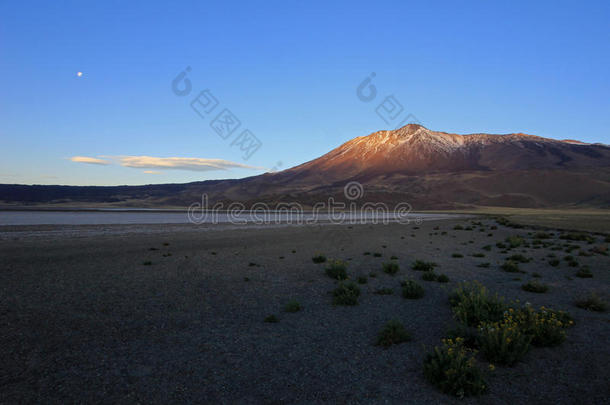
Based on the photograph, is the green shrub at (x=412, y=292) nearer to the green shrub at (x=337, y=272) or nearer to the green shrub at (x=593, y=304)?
the green shrub at (x=337, y=272)

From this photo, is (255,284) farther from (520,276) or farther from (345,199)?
(345,199)

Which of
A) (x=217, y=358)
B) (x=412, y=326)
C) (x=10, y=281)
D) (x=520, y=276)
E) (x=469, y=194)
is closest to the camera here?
(x=217, y=358)

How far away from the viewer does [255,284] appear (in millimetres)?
10805

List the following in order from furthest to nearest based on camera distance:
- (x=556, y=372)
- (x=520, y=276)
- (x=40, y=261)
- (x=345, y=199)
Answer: (x=345, y=199) < (x=40, y=261) < (x=520, y=276) < (x=556, y=372)

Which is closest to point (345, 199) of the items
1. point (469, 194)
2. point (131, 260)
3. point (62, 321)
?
point (469, 194)

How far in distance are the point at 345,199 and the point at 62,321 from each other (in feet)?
339

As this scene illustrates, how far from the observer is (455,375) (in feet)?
15.2

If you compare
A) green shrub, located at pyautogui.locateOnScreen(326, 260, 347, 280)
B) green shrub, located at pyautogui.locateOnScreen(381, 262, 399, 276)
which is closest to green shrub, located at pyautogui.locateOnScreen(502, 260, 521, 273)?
green shrub, located at pyautogui.locateOnScreen(381, 262, 399, 276)

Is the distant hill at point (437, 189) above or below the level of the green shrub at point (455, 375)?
above

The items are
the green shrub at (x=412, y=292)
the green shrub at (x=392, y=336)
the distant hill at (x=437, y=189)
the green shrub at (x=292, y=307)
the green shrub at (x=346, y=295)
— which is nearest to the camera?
the green shrub at (x=392, y=336)

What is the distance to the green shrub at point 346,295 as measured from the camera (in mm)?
8617

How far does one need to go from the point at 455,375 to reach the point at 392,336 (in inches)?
63.5

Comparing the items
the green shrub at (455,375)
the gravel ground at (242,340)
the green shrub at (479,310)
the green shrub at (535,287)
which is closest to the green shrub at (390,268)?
the gravel ground at (242,340)

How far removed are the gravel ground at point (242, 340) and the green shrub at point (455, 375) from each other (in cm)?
13
